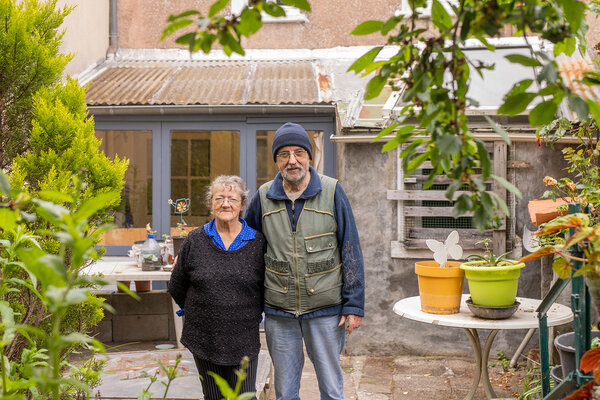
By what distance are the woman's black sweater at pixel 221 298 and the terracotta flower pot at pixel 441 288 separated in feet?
3.71

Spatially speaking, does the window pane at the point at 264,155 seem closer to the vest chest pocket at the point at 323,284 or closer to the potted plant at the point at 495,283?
the potted plant at the point at 495,283

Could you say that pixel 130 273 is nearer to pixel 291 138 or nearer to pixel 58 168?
pixel 58 168

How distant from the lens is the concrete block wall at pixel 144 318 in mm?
6836

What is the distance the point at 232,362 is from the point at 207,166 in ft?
17.9

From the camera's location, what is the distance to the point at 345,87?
24.6ft

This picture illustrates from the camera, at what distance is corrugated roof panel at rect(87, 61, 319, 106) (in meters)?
7.20

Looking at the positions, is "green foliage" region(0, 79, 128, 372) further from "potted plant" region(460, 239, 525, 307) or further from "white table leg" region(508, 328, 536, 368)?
"white table leg" region(508, 328, 536, 368)

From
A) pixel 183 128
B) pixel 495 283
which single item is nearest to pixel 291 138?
pixel 495 283

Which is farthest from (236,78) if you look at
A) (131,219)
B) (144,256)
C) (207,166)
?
(144,256)

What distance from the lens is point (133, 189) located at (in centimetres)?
838

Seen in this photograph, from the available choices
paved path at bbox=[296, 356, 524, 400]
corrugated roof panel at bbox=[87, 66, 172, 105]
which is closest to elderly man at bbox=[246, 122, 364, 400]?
paved path at bbox=[296, 356, 524, 400]

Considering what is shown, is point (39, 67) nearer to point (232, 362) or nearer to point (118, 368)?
point (232, 362)

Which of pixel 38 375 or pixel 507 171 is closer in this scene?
pixel 38 375

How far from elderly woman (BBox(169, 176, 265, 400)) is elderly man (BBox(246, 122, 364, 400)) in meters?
0.10
